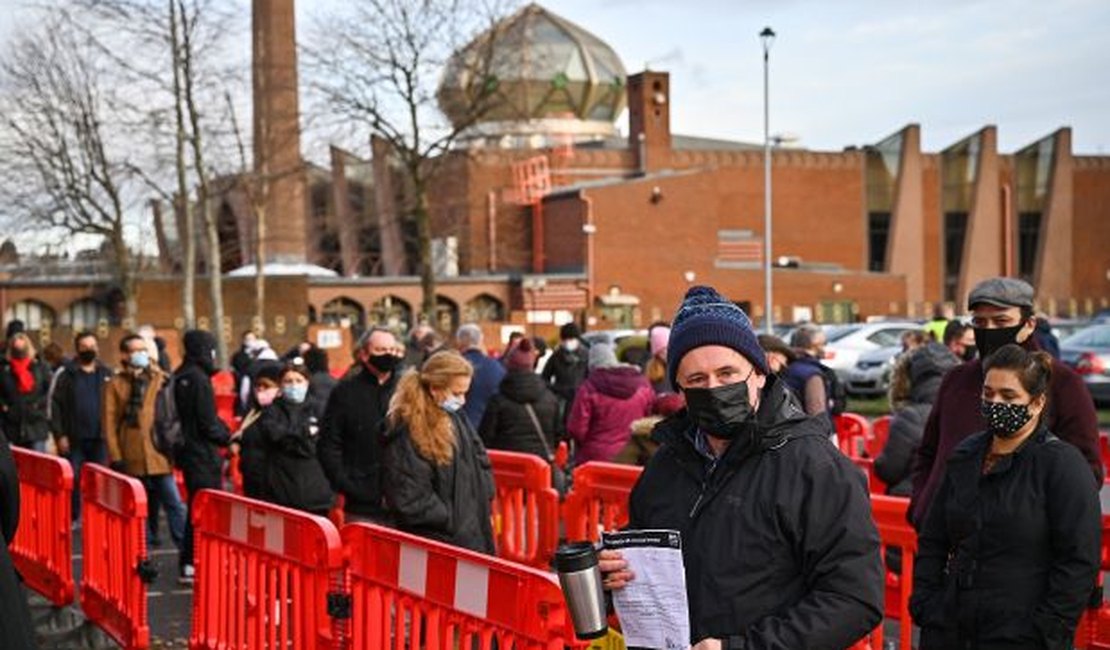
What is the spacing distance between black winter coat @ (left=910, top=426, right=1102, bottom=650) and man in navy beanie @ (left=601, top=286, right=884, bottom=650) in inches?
68.8

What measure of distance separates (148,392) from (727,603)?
9.95m

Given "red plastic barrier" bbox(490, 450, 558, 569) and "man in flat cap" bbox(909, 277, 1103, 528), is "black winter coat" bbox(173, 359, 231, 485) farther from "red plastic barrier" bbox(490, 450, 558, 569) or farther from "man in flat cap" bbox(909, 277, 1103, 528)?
"man in flat cap" bbox(909, 277, 1103, 528)

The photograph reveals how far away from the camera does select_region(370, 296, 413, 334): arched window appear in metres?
59.1

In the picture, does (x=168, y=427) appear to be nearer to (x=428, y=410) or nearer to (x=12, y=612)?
(x=428, y=410)

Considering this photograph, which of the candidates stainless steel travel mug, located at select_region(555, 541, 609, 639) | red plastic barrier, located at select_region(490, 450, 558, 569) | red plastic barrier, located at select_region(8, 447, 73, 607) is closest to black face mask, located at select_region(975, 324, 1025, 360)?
stainless steel travel mug, located at select_region(555, 541, 609, 639)

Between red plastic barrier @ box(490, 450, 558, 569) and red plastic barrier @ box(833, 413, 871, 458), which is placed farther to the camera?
red plastic barrier @ box(833, 413, 871, 458)

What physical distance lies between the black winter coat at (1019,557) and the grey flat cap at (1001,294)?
120 centimetres

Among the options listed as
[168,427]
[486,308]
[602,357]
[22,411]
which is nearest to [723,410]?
[602,357]

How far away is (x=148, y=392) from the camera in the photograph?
43.1ft

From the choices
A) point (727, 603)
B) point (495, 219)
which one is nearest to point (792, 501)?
point (727, 603)

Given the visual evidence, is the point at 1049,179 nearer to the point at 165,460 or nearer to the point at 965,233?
the point at 965,233

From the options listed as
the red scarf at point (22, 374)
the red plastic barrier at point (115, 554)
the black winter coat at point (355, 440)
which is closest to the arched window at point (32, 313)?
the red scarf at point (22, 374)

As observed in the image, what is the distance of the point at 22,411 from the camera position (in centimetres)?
1667

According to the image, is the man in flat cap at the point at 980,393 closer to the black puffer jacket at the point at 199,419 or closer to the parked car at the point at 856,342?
the black puffer jacket at the point at 199,419
